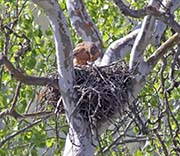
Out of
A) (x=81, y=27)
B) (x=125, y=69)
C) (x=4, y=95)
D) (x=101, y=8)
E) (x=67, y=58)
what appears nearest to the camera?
(x=67, y=58)

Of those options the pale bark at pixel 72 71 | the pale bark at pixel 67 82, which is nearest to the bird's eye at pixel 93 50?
the pale bark at pixel 72 71

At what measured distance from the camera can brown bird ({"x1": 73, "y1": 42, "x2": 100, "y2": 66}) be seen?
4.63m

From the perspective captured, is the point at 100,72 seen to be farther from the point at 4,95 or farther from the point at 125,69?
the point at 4,95

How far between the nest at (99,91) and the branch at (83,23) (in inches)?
28.3

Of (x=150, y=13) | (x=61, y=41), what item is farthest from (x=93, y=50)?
(x=150, y=13)

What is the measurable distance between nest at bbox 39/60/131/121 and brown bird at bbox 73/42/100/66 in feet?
1.25

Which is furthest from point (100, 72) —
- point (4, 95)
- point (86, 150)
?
point (4, 95)

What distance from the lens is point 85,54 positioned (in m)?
4.64

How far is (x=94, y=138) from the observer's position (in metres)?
4.17

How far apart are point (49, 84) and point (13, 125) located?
2.09 meters

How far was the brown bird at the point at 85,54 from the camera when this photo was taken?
4635mm

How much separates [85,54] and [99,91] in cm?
67

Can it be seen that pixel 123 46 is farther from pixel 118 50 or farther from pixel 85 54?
pixel 85 54

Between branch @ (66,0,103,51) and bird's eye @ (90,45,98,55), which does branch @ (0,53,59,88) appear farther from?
branch @ (66,0,103,51)
